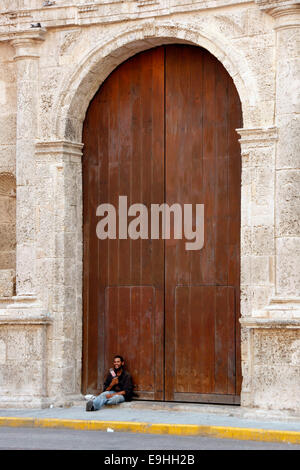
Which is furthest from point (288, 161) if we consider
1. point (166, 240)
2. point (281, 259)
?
point (166, 240)

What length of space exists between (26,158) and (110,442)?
4599 millimetres

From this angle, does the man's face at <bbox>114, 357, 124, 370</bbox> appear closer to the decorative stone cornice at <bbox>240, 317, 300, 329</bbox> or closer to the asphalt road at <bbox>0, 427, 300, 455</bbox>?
the asphalt road at <bbox>0, 427, 300, 455</bbox>

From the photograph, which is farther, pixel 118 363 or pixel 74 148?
pixel 74 148

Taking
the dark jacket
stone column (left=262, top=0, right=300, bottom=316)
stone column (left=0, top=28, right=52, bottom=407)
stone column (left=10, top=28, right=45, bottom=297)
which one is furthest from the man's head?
stone column (left=262, top=0, right=300, bottom=316)

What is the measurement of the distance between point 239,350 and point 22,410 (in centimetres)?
282

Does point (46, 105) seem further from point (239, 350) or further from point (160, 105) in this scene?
point (239, 350)

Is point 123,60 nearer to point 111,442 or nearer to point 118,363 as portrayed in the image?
point 118,363

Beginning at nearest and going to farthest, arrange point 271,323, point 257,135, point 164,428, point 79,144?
point 164,428 → point 271,323 → point 257,135 → point 79,144

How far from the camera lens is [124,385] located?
48.7 ft

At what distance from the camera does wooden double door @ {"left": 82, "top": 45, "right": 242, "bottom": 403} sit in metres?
14.6

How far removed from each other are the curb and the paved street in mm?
137

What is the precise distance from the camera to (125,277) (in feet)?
50.1

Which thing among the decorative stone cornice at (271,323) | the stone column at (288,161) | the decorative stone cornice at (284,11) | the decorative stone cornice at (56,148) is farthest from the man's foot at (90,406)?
the decorative stone cornice at (284,11)
